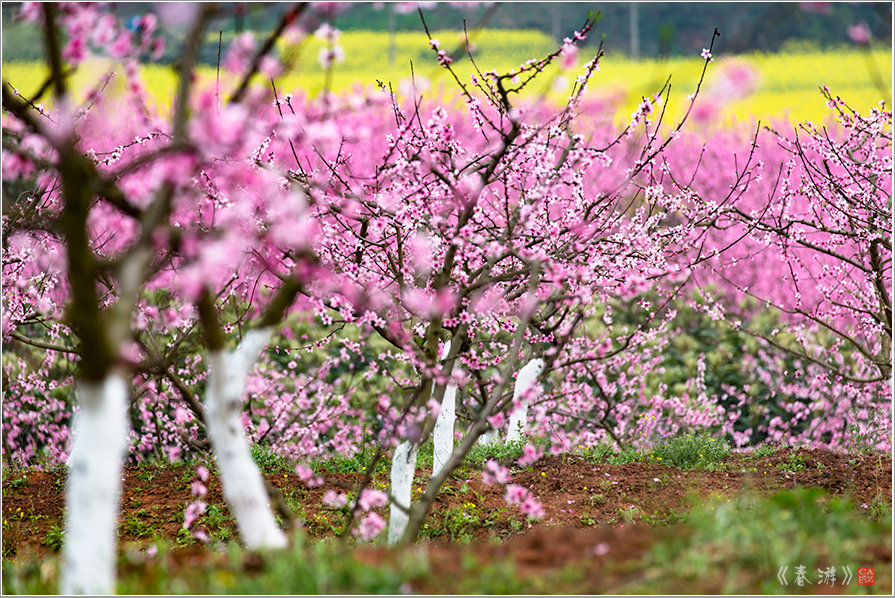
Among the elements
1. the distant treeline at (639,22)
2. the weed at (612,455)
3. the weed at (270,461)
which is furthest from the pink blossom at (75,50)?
the weed at (612,455)

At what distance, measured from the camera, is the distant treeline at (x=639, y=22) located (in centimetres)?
605

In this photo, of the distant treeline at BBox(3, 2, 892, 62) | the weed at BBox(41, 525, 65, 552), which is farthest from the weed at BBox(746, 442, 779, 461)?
the weed at BBox(41, 525, 65, 552)

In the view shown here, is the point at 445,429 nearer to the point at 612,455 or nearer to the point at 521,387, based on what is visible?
the point at 521,387

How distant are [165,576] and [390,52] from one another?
5.96 metres

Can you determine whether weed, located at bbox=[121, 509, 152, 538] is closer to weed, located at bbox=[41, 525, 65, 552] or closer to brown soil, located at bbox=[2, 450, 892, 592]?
brown soil, located at bbox=[2, 450, 892, 592]

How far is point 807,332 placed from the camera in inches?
427

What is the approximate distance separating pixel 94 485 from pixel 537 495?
4445mm

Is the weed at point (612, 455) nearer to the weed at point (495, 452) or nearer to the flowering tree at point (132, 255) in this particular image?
the weed at point (495, 452)

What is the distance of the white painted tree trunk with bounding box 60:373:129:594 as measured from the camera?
3270 millimetres

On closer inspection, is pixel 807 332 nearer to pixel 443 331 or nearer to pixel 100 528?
pixel 443 331

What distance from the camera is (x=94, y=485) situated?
327cm

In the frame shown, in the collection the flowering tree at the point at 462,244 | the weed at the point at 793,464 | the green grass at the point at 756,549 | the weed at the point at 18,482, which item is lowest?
the green grass at the point at 756,549

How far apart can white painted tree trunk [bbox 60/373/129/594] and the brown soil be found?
263 centimetres

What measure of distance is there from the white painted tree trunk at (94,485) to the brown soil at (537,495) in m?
2.63
